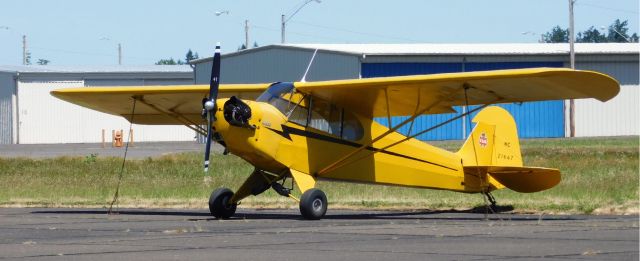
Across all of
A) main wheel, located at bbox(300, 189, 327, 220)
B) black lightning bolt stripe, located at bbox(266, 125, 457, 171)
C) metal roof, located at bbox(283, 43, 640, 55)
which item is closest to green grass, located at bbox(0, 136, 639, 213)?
black lightning bolt stripe, located at bbox(266, 125, 457, 171)

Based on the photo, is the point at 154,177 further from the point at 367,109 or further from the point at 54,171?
the point at 367,109

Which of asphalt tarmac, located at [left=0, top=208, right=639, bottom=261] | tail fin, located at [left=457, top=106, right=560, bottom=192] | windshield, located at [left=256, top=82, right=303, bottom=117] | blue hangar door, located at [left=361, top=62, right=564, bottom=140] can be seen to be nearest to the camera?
asphalt tarmac, located at [left=0, top=208, right=639, bottom=261]

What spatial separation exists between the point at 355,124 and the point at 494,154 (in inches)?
128

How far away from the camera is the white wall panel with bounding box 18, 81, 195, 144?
71750 millimetres

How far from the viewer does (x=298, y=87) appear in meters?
18.9

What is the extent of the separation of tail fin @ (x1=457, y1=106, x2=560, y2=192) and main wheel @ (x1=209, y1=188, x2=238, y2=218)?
15.4 feet

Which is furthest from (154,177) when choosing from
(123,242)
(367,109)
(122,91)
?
(123,242)

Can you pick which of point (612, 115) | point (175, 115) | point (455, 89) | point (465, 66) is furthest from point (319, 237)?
point (612, 115)

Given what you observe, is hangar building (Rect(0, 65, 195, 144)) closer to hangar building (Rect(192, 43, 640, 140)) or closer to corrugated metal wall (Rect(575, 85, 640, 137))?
hangar building (Rect(192, 43, 640, 140))

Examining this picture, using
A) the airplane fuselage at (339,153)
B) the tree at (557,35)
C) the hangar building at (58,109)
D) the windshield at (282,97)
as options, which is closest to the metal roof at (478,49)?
the hangar building at (58,109)

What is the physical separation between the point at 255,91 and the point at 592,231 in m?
8.22

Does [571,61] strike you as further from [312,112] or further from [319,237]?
[319,237]

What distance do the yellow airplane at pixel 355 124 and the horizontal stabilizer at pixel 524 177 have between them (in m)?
0.02

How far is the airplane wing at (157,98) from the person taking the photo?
21.1 m
